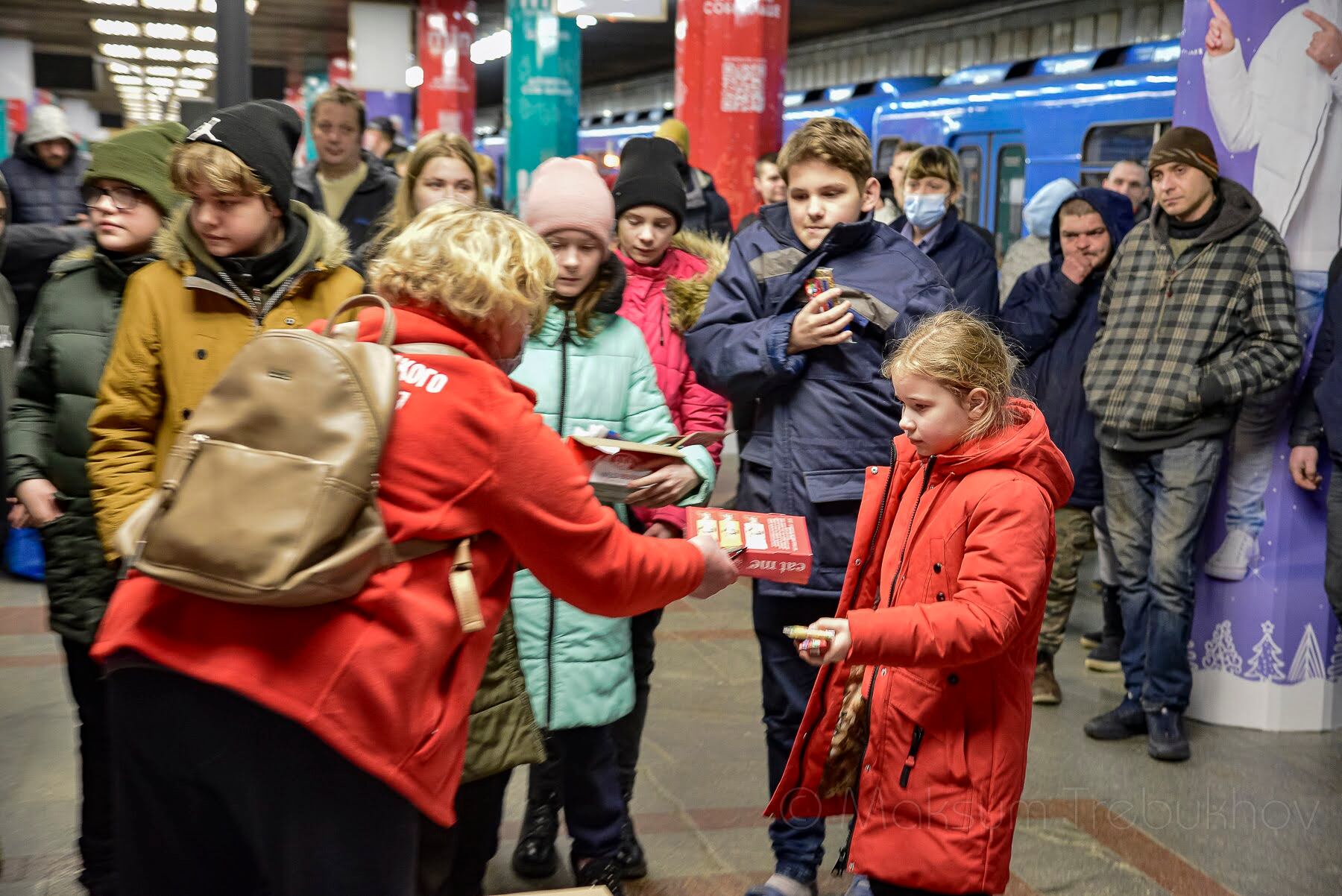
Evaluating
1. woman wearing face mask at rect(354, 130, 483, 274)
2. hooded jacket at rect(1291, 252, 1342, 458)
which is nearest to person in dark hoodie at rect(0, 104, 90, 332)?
woman wearing face mask at rect(354, 130, 483, 274)

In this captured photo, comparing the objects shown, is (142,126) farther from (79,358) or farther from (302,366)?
(302,366)

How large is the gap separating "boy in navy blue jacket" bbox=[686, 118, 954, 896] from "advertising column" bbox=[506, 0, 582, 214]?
10412mm

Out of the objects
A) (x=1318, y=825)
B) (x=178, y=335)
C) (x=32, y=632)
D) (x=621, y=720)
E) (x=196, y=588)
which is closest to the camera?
(x=196, y=588)

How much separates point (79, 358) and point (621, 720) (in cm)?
178

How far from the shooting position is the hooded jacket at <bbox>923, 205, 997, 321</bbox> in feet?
19.6

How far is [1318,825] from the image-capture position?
4.49 meters

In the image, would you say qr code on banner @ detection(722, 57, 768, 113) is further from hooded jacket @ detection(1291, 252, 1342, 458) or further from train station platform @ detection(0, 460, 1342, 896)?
hooded jacket @ detection(1291, 252, 1342, 458)

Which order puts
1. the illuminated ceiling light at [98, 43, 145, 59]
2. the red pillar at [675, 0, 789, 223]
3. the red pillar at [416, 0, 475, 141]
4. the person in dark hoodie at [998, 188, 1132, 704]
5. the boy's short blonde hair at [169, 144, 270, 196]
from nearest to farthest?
the boy's short blonde hair at [169, 144, 270, 196] → the person in dark hoodie at [998, 188, 1132, 704] → the red pillar at [675, 0, 789, 223] → the red pillar at [416, 0, 475, 141] → the illuminated ceiling light at [98, 43, 145, 59]

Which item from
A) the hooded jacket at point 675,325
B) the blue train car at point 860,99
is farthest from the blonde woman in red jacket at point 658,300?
the blue train car at point 860,99

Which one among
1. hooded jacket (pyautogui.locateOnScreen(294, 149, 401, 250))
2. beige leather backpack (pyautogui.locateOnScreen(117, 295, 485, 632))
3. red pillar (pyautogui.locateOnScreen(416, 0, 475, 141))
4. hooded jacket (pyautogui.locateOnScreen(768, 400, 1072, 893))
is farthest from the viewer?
red pillar (pyautogui.locateOnScreen(416, 0, 475, 141))

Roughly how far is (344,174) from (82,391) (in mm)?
3440

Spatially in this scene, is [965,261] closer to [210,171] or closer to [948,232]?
[948,232]

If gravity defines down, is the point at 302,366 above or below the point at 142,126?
below

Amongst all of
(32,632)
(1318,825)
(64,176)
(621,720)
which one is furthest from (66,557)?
(64,176)
